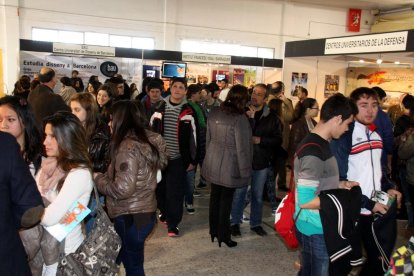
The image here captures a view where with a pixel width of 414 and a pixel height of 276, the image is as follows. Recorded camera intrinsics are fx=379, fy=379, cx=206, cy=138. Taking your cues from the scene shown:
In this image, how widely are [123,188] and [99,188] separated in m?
0.22

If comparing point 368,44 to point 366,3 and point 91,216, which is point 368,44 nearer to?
point 366,3

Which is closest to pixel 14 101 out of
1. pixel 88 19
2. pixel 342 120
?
pixel 342 120

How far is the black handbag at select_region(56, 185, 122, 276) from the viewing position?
1.95 m

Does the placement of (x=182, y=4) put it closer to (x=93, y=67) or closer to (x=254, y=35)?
(x=254, y=35)

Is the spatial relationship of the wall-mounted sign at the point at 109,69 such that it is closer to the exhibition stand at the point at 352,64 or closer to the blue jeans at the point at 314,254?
the exhibition stand at the point at 352,64

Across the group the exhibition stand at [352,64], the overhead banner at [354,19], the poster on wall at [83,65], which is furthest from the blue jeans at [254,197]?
the overhead banner at [354,19]

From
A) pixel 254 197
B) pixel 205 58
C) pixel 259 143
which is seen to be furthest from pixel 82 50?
pixel 254 197

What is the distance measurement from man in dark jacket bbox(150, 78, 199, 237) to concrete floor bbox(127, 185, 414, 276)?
263mm

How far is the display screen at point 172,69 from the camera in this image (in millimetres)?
9969

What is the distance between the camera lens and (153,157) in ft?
8.14

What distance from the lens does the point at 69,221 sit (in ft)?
6.52

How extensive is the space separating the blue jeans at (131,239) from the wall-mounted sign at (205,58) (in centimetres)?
821

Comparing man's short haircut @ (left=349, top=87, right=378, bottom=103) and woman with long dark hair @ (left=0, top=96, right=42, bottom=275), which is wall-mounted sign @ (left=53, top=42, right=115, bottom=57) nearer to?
woman with long dark hair @ (left=0, top=96, right=42, bottom=275)

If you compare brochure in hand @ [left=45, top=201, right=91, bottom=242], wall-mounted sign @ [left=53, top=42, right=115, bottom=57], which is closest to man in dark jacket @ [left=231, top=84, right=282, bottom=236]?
brochure in hand @ [left=45, top=201, right=91, bottom=242]
